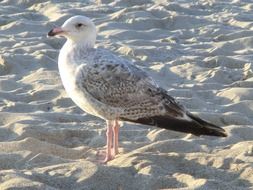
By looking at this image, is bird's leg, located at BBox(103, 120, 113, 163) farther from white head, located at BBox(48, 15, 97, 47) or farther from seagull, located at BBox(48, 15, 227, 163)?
white head, located at BBox(48, 15, 97, 47)

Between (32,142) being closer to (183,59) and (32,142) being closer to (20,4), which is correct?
(183,59)

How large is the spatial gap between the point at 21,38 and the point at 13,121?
10.3 ft

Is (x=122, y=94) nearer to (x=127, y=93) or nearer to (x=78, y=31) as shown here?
(x=127, y=93)

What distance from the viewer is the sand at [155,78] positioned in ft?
17.0

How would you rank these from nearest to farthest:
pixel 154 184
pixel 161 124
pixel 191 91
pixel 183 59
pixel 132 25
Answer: pixel 154 184, pixel 161 124, pixel 191 91, pixel 183 59, pixel 132 25

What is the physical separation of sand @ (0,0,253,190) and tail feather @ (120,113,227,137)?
0.55 feet

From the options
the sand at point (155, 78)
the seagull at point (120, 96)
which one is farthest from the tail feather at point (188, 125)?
the sand at point (155, 78)

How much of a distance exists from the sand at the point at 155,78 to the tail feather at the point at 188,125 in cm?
17

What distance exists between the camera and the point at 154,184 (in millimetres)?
5035

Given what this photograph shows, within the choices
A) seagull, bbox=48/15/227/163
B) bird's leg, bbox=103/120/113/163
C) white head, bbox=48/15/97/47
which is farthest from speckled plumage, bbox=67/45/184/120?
white head, bbox=48/15/97/47

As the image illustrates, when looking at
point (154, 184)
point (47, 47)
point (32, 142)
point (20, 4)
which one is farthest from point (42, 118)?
point (20, 4)

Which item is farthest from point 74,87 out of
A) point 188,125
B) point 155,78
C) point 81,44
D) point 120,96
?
point 155,78

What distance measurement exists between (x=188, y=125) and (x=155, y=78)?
236 centimetres

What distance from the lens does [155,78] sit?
8.12m
